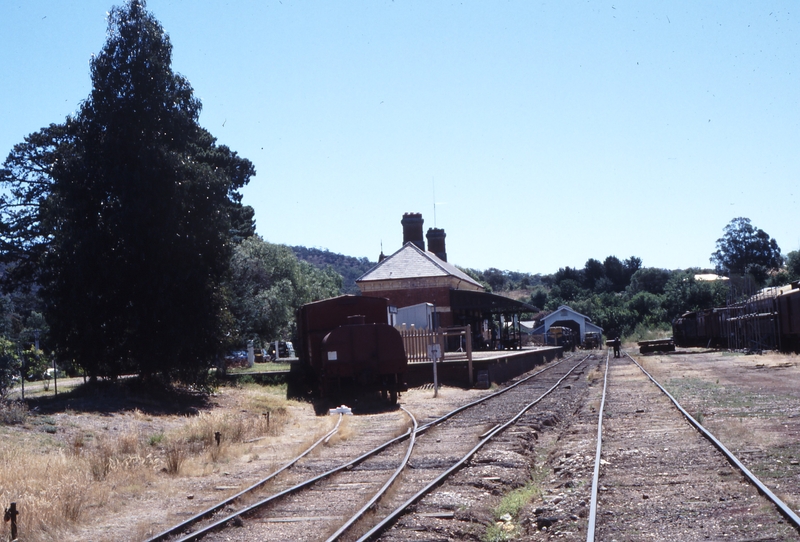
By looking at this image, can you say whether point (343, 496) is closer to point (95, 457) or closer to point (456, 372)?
point (95, 457)

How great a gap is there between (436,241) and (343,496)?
163 feet

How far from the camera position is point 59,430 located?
1441 cm

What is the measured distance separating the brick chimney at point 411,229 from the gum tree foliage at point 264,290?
28.9 ft

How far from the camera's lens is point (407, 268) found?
47500mm

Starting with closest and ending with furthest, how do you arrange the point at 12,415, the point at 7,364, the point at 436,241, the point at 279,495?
the point at 279,495 → the point at 12,415 → the point at 7,364 → the point at 436,241

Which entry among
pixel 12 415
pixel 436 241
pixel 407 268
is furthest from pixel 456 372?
pixel 436 241

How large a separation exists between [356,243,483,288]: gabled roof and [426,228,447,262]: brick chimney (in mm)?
8298

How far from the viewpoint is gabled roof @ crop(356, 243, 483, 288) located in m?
46.7

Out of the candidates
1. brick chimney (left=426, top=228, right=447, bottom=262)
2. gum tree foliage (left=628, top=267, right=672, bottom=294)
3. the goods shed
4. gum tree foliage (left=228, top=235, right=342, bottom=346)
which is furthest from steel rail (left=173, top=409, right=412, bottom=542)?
gum tree foliage (left=628, top=267, right=672, bottom=294)

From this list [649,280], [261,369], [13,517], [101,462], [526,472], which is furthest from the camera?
[649,280]

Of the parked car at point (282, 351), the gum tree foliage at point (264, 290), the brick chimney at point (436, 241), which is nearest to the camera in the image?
the gum tree foliage at point (264, 290)

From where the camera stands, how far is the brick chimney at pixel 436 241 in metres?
58.6

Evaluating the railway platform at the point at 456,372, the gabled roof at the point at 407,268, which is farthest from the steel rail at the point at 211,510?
the gabled roof at the point at 407,268

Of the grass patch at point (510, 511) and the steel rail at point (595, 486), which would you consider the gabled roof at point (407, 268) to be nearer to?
the steel rail at point (595, 486)
